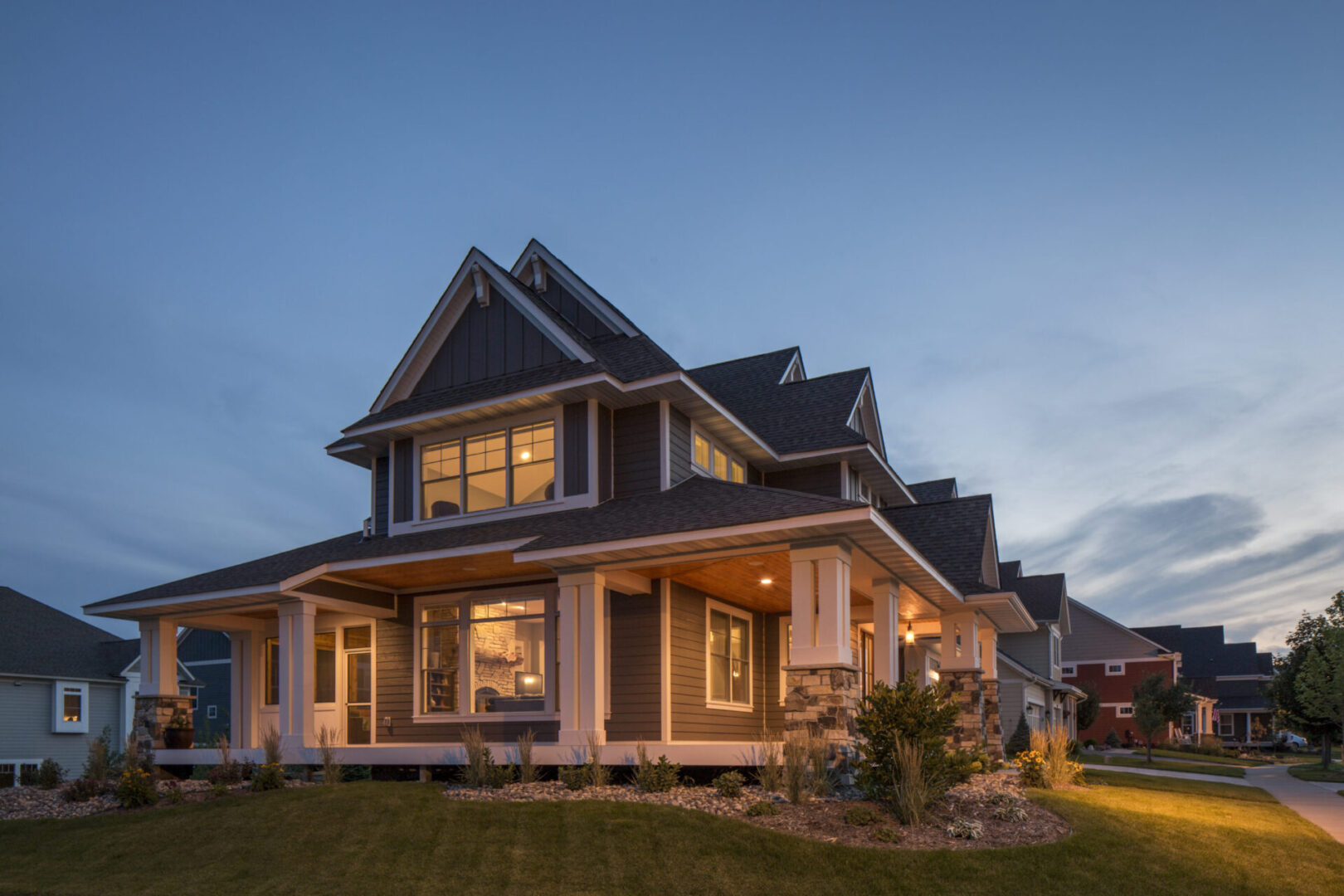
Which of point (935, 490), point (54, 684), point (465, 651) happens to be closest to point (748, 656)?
point (465, 651)

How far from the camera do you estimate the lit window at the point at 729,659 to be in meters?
17.9

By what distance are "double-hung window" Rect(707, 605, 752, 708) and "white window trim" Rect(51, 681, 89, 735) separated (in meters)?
25.9

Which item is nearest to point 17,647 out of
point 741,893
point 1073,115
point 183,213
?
point 741,893

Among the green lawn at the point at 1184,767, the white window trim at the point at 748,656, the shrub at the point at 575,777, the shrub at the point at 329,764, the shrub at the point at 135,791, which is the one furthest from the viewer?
the green lawn at the point at 1184,767

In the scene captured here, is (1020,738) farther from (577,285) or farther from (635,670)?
(577,285)

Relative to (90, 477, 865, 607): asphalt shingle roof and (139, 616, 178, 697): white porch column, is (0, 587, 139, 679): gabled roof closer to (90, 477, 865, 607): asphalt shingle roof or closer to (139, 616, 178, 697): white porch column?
(139, 616, 178, 697): white porch column

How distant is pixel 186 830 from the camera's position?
12.4m

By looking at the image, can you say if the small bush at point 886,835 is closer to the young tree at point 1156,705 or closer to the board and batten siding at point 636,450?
the board and batten siding at point 636,450

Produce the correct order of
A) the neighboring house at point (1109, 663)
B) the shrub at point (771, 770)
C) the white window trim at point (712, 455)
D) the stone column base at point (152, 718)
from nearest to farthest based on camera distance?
1. the shrub at point (771, 770)
2. the white window trim at point (712, 455)
3. the stone column base at point (152, 718)
4. the neighboring house at point (1109, 663)

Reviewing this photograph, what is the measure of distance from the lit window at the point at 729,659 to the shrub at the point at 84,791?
33.0 feet

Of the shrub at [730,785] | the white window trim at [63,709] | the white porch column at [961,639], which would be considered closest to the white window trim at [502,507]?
the shrub at [730,785]

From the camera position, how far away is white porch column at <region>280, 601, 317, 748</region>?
54.0 feet

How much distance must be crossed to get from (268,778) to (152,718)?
224 inches

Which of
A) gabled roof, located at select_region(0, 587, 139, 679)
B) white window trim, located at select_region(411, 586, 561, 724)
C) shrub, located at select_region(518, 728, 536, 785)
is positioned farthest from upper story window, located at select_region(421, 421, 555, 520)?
gabled roof, located at select_region(0, 587, 139, 679)
